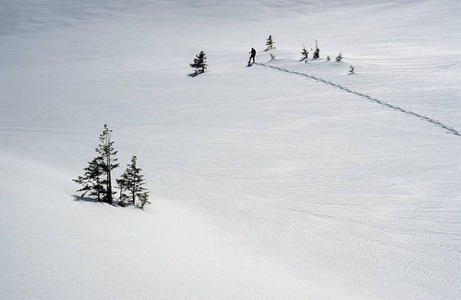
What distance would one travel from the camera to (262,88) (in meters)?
14.1

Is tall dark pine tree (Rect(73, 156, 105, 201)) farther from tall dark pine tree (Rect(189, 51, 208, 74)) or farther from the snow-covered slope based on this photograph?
tall dark pine tree (Rect(189, 51, 208, 74))

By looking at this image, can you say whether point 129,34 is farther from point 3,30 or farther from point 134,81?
point 134,81

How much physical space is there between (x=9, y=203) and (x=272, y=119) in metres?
8.38

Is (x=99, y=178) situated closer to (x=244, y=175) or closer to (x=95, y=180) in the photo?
(x=95, y=180)

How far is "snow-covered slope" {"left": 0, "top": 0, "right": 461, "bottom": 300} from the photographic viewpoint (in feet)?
10.9

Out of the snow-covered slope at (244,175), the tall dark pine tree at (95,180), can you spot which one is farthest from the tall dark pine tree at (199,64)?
the tall dark pine tree at (95,180)

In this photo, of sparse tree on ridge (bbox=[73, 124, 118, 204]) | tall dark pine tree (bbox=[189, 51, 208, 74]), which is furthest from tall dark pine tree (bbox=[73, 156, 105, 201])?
tall dark pine tree (bbox=[189, 51, 208, 74])

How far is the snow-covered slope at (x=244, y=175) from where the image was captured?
3318 millimetres

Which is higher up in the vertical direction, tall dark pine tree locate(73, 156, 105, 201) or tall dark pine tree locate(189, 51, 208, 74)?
tall dark pine tree locate(189, 51, 208, 74)

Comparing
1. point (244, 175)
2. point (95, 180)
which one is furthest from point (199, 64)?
point (95, 180)

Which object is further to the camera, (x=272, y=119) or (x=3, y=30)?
(x=3, y=30)

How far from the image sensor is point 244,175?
797 cm

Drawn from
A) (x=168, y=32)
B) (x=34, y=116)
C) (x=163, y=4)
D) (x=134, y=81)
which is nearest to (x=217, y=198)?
(x=34, y=116)

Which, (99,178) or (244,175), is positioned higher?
(99,178)
